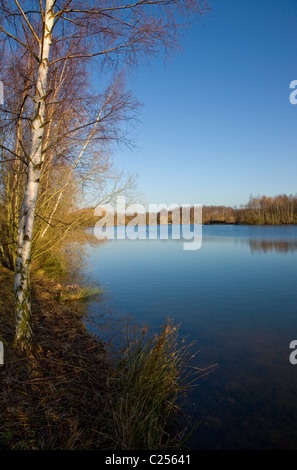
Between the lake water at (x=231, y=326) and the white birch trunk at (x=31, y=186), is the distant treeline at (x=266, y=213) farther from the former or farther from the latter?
the white birch trunk at (x=31, y=186)

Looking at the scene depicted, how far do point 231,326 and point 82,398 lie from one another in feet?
13.4

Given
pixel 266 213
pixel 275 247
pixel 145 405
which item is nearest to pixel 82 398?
pixel 145 405

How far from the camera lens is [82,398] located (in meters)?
2.80

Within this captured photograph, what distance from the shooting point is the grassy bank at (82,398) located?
7.53 feet

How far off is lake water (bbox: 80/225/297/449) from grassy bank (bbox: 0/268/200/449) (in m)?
0.60

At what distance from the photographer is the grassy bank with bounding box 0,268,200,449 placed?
2.29 meters

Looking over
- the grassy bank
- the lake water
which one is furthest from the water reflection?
the grassy bank

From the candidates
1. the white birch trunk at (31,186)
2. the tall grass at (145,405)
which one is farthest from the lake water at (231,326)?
the white birch trunk at (31,186)

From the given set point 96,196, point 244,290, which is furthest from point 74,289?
point 244,290

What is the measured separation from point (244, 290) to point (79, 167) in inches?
249

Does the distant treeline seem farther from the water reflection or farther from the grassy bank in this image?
the grassy bank

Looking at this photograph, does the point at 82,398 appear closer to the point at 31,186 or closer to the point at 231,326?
the point at 31,186
